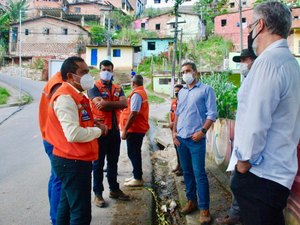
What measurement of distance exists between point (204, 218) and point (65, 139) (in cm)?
206

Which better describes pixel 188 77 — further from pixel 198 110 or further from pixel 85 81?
pixel 85 81

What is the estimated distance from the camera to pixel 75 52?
1581 inches

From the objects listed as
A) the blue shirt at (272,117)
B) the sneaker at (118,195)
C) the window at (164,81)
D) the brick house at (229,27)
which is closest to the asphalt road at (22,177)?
the sneaker at (118,195)

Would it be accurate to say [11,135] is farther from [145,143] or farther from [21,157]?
[145,143]

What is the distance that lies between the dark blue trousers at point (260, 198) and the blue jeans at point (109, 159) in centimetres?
263

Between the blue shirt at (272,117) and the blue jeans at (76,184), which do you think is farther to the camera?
the blue jeans at (76,184)

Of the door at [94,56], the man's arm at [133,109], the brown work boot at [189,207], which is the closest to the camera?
the brown work boot at [189,207]

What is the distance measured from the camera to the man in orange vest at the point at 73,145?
2709 mm

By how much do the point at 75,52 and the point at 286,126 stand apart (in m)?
40.2

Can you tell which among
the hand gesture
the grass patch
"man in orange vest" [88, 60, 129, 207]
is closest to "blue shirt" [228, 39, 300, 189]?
the hand gesture

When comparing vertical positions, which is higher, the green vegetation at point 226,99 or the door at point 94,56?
the door at point 94,56

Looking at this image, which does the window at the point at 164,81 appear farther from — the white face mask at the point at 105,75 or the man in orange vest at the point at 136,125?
the white face mask at the point at 105,75

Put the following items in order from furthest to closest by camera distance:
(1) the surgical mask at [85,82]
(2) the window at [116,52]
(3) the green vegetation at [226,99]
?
(2) the window at [116,52]
(3) the green vegetation at [226,99]
(1) the surgical mask at [85,82]

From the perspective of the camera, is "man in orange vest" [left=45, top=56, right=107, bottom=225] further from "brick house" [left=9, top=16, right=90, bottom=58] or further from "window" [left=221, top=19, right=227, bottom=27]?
"window" [left=221, top=19, right=227, bottom=27]
